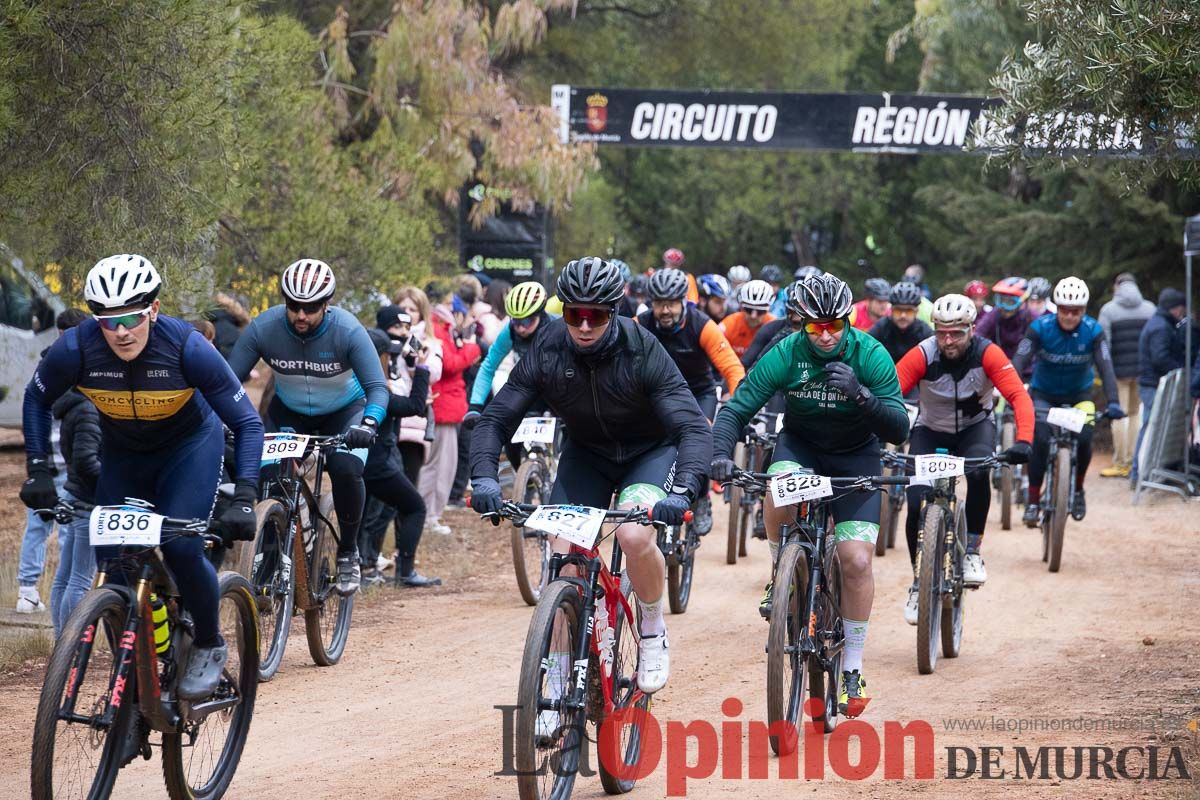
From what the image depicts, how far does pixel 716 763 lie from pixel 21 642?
14.4 ft

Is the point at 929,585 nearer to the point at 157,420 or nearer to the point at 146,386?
the point at 157,420

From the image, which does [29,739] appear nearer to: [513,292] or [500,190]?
[513,292]

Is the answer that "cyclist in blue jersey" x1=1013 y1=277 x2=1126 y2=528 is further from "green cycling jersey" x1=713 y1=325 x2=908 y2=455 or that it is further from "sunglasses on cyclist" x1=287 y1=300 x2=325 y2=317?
"sunglasses on cyclist" x1=287 y1=300 x2=325 y2=317

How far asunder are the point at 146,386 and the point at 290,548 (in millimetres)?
2673

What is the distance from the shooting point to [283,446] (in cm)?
868

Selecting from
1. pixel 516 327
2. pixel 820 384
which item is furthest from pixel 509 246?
pixel 820 384

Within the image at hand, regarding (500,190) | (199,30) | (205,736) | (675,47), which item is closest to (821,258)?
(675,47)

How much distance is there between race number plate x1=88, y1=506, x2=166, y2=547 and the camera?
5871mm

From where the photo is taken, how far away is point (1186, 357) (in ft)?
57.4

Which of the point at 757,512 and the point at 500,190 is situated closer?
the point at 757,512

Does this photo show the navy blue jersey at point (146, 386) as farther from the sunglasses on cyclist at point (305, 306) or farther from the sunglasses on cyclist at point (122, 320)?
the sunglasses on cyclist at point (305, 306)

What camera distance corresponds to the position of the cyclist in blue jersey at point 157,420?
20.2 ft

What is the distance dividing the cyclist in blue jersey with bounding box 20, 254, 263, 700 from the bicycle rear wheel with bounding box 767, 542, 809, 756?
7.56 ft

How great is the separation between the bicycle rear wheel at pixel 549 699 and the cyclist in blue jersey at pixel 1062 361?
7955mm
